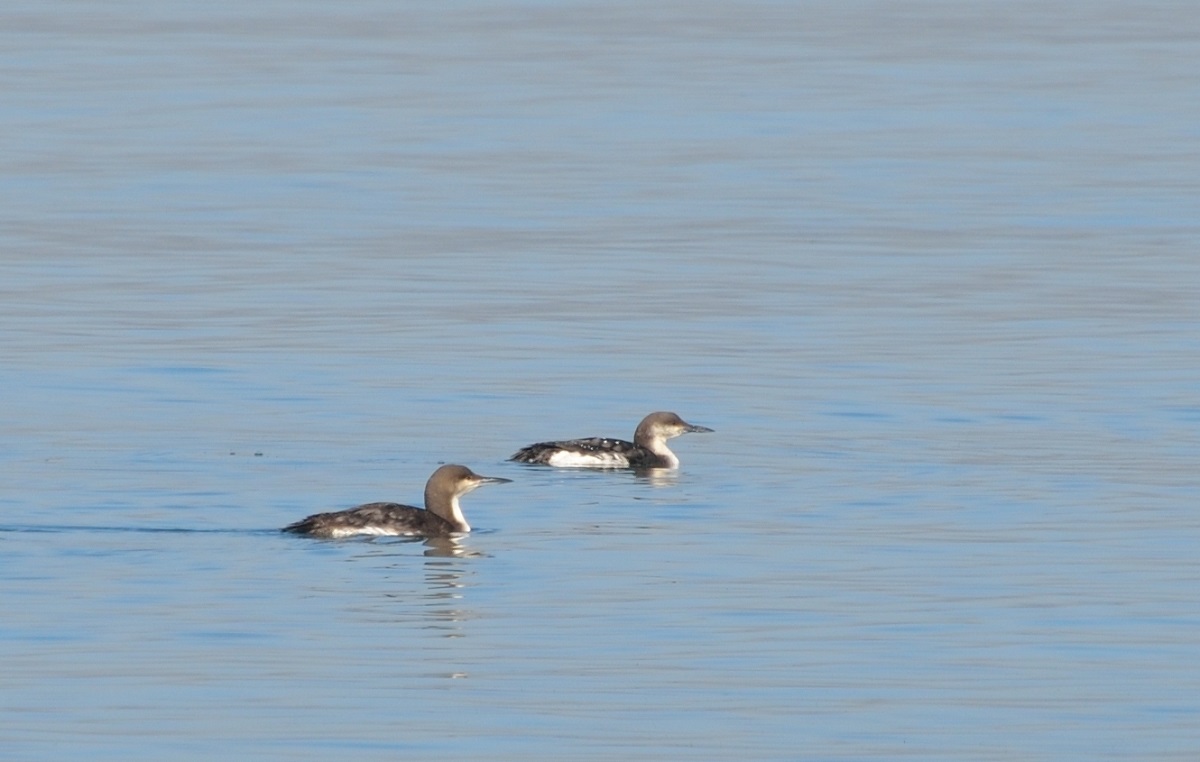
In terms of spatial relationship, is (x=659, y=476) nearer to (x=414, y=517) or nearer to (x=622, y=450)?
(x=622, y=450)

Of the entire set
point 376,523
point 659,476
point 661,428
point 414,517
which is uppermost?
point 661,428

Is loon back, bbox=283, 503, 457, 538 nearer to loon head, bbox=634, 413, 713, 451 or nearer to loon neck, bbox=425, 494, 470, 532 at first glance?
loon neck, bbox=425, 494, 470, 532

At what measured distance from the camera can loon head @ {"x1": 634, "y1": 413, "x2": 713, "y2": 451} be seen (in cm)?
2038

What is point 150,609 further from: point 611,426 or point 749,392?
point 749,392

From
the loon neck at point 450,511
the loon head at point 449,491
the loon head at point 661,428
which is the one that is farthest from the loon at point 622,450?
the loon neck at point 450,511

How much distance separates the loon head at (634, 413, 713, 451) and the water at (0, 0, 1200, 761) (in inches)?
16.8

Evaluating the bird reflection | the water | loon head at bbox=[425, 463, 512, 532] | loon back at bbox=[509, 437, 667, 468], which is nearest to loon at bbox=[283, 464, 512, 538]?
loon head at bbox=[425, 463, 512, 532]

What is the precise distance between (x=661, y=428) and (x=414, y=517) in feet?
13.0

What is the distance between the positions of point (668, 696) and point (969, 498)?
19.2ft

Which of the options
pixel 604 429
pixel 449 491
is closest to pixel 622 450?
pixel 604 429

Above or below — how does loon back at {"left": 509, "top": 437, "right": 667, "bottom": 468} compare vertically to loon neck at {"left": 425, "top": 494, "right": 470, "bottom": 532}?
above

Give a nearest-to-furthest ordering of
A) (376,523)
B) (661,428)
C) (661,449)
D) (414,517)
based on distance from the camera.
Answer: (376,523)
(414,517)
(661,449)
(661,428)

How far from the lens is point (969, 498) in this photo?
18.1m

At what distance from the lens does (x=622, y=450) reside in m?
20.0
